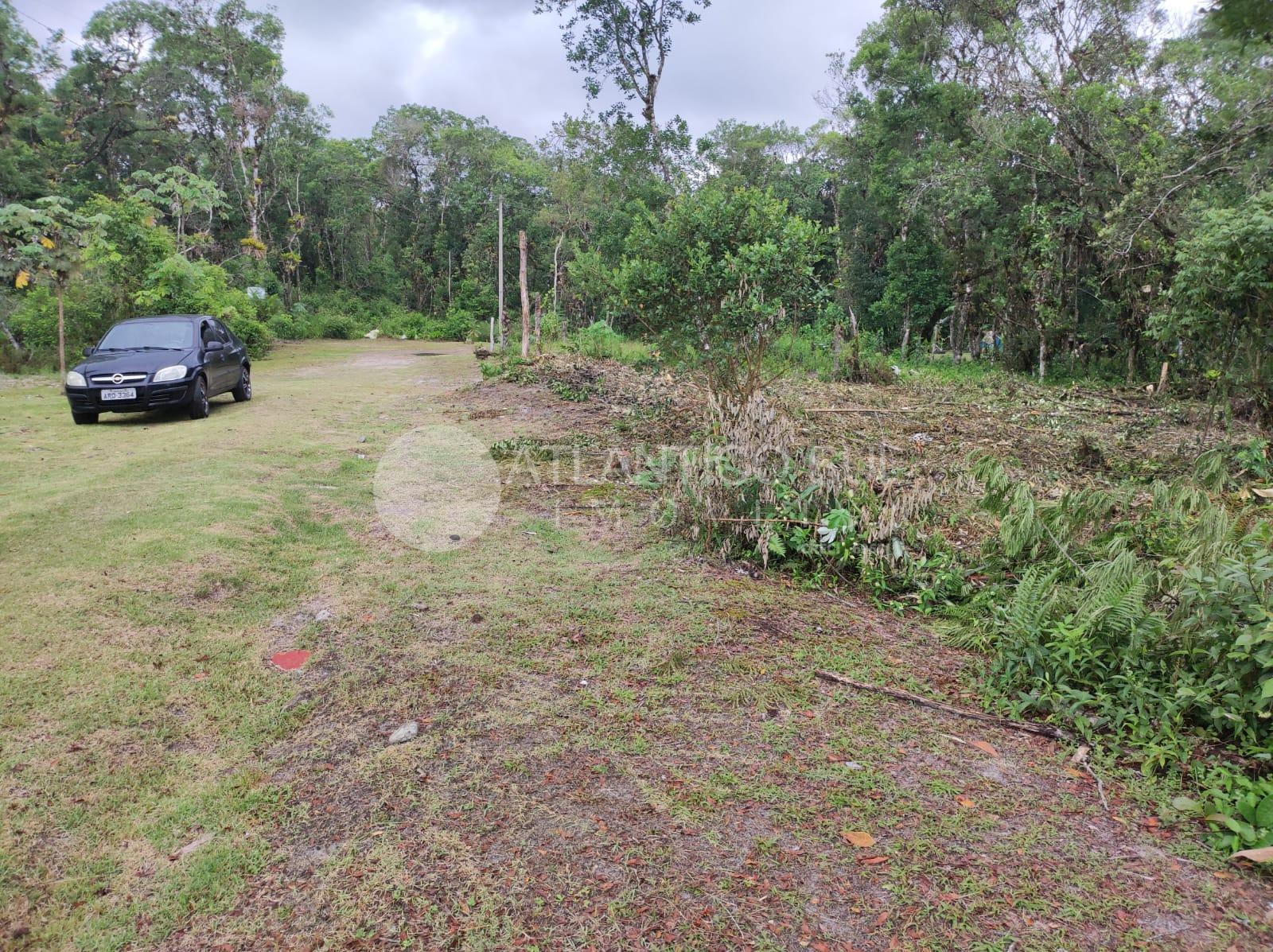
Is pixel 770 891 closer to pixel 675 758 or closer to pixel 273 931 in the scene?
pixel 675 758

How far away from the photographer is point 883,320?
2170 centimetres

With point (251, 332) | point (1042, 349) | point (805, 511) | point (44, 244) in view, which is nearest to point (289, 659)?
point (805, 511)

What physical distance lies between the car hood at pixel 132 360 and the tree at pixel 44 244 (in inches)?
137

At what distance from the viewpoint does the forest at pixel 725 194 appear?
912 centimetres

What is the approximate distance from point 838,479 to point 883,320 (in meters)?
19.0

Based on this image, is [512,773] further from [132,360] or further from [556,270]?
[556,270]

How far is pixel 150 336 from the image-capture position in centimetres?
876

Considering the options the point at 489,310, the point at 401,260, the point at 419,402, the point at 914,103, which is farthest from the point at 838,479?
the point at 401,260

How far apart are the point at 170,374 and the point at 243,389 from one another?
1.90 meters

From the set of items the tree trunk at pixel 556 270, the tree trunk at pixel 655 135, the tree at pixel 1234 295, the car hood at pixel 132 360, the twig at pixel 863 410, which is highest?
the tree trunk at pixel 655 135

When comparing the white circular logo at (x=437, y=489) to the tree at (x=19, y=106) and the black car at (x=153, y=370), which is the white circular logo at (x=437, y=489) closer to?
the black car at (x=153, y=370)

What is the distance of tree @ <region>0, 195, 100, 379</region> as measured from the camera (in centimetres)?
1053

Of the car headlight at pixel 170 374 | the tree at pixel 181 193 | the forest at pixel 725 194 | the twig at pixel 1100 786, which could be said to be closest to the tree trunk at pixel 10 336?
the forest at pixel 725 194

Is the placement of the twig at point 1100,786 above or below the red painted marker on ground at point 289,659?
A: above
